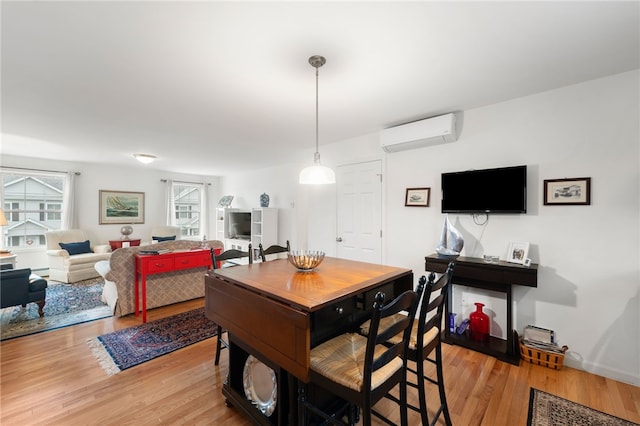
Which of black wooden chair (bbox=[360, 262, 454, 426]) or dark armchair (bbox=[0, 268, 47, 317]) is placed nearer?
black wooden chair (bbox=[360, 262, 454, 426])

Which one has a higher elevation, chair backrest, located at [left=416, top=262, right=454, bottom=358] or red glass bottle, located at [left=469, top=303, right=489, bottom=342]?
chair backrest, located at [left=416, top=262, right=454, bottom=358]

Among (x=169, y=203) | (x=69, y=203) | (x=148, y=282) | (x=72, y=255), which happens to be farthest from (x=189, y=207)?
(x=148, y=282)

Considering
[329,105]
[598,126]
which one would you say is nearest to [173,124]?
[329,105]

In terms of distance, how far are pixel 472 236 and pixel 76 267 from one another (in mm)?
6439

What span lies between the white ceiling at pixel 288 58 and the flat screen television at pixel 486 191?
716 mm

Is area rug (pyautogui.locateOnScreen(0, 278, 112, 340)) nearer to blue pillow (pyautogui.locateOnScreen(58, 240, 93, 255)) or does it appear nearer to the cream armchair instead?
the cream armchair

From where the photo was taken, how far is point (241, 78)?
86.5 inches

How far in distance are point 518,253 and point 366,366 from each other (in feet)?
7.02

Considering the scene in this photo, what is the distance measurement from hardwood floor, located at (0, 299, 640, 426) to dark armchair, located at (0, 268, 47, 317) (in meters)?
0.61

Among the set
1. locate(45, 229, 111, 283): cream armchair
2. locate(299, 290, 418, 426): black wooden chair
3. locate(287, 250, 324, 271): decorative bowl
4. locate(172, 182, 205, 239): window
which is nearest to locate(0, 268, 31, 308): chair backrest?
locate(45, 229, 111, 283): cream armchair

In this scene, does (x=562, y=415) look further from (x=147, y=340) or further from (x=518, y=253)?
(x=147, y=340)

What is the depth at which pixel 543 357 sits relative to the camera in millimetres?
2328

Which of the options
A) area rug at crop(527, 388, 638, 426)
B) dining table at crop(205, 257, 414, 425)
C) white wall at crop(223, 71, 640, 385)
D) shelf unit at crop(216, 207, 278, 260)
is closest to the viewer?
dining table at crop(205, 257, 414, 425)

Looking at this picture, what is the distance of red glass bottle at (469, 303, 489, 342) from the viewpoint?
8.79 feet
